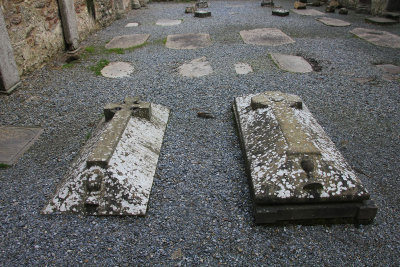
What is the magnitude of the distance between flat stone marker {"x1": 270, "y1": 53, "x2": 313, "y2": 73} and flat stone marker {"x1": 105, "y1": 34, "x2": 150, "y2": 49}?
300cm

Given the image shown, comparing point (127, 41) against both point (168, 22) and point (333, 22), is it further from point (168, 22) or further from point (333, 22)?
point (333, 22)

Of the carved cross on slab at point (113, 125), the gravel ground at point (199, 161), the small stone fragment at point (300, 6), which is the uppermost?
the small stone fragment at point (300, 6)

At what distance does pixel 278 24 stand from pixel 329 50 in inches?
98.1

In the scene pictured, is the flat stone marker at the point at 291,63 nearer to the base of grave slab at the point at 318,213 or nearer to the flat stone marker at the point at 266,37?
the flat stone marker at the point at 266,37

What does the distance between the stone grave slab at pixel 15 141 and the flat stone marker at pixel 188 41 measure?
12.2ft

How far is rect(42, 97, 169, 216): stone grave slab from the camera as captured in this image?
2.41 metres

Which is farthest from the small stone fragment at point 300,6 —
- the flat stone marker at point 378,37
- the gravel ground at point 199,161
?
the gravel ground at point 199,161

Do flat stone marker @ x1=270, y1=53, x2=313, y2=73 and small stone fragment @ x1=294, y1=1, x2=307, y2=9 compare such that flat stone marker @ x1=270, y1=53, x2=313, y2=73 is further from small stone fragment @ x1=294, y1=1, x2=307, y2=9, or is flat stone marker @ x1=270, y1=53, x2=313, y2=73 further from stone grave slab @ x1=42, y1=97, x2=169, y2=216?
small stone fragment @ x1=294, y1=1, x2=307, y2=9

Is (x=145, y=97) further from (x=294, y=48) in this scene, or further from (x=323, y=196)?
(x=294, y=48)

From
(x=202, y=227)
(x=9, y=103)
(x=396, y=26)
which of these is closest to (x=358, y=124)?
(x=202, y=227)

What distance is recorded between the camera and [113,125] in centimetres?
304

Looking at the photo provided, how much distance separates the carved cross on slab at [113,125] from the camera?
101 inches

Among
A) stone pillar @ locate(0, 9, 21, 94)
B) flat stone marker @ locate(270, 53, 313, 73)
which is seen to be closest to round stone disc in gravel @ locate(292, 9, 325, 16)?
flat stone marker @ locate(270, 53, 313, 73)

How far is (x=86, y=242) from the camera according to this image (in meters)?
2.18
